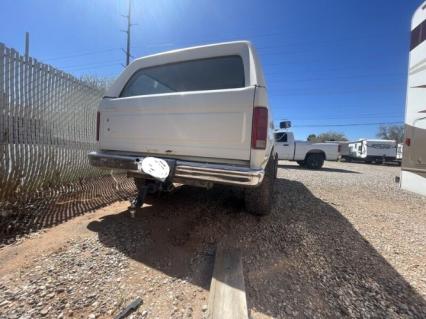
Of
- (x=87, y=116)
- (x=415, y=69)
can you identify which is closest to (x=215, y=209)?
(x=87, y=116)

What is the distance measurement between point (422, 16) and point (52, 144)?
8.01 meters

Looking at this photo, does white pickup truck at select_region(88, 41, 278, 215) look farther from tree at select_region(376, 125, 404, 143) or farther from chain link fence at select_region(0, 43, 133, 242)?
tree at select_region(376, 125, 404, 143)

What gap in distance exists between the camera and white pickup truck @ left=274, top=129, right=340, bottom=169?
12969 millimetres

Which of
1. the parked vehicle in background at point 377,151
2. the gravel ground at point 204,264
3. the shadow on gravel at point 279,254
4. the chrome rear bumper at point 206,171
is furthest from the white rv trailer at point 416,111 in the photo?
the parked vehicle in background at point 377,151

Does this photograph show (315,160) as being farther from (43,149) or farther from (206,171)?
(43,149)

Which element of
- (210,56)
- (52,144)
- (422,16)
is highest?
(422,16)

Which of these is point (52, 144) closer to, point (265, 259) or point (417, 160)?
point (265, 259)

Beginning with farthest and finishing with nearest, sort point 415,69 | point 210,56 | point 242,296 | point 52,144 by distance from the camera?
1. point 415,69
2. point 52,144
3. point 210,56
4. point 242,296

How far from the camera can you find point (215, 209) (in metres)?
3.51

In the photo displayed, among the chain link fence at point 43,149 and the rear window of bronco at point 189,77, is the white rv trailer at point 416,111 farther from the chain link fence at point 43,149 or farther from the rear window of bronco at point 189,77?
the chain link fence at point 43,149

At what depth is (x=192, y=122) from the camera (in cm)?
235

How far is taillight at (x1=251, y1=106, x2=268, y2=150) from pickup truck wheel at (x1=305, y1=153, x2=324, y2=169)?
1206 cm

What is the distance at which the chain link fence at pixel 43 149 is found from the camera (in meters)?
3.07

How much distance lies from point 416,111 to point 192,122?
218 inches
